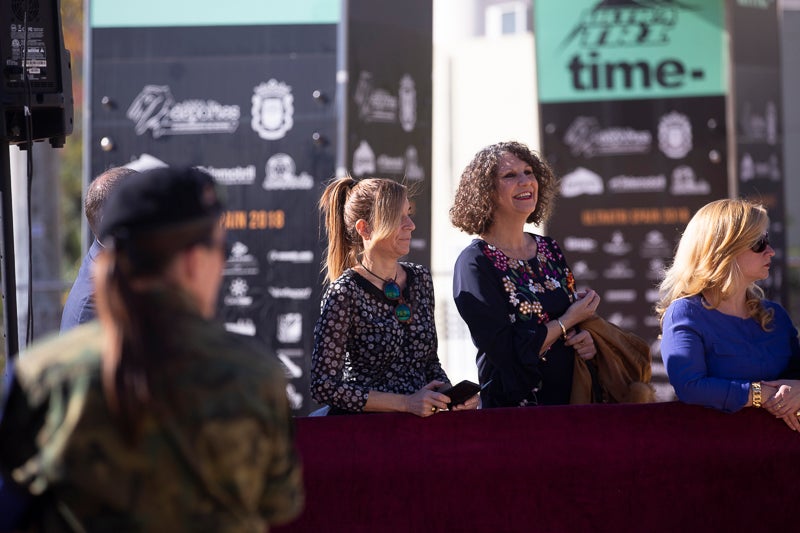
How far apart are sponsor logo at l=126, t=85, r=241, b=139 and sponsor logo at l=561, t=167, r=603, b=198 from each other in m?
2.62

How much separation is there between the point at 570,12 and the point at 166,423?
6633mm

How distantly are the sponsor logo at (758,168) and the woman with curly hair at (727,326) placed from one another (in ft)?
14.9

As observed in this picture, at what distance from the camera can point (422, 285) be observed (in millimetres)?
3602

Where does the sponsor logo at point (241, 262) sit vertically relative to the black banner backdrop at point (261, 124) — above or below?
below

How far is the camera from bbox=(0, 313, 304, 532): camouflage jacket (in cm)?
152

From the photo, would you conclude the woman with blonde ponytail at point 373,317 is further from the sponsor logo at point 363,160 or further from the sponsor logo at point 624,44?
the sponsor logo at point 624,44

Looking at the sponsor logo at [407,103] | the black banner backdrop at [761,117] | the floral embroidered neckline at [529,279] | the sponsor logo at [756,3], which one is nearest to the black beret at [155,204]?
the floral embroidered neckline at [529,279]

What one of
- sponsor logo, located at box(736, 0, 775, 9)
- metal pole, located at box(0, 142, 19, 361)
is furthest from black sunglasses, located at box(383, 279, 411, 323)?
sponsor logo, located at box(736, 0, 775, 9)

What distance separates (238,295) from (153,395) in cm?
540

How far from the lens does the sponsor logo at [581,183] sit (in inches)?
301

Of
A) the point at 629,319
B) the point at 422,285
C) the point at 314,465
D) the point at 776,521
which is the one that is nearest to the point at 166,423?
the point at 314,465

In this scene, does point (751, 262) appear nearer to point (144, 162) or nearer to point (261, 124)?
point (261, 124)

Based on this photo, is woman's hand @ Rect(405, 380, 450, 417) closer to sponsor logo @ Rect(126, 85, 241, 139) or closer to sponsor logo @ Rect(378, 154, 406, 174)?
sponsor logo @ Rect(378, 154, 406, 174)

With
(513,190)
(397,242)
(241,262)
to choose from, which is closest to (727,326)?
(513,190)
